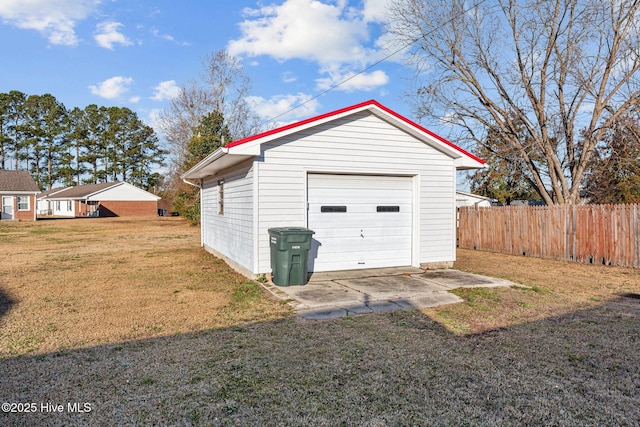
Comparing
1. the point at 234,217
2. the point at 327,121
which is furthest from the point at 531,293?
the point at 234,217

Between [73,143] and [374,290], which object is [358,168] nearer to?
[374,290]

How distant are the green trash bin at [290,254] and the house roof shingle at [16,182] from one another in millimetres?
36871

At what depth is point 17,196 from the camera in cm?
3509

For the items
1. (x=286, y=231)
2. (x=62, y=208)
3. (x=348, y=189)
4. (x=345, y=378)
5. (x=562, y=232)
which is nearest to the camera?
(x=345, y=378)

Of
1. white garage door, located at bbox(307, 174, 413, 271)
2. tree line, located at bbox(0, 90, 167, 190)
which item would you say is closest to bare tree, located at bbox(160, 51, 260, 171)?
white garage door, located at bbox(307, 174, 413, 271)

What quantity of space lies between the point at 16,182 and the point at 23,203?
1913 millimetres

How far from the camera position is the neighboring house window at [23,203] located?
116 feet

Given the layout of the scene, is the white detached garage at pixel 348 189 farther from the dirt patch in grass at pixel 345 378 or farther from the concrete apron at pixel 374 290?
the dirt patch in grass at pixel 345 378

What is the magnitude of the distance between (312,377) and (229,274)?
6.14 metres

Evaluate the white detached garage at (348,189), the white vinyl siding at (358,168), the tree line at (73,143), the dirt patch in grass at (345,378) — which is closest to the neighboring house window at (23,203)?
the tree line at (73,143)

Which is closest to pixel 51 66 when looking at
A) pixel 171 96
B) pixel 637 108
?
pixel 171 96

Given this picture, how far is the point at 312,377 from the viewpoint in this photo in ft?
12.4

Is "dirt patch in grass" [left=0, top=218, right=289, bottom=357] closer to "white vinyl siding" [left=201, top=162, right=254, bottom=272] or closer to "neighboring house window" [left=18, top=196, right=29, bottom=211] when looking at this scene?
"white vinyl siding" [left=201, top=162, right=254, bottom=272]

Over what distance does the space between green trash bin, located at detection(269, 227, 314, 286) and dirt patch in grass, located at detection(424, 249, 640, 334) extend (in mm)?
2701
